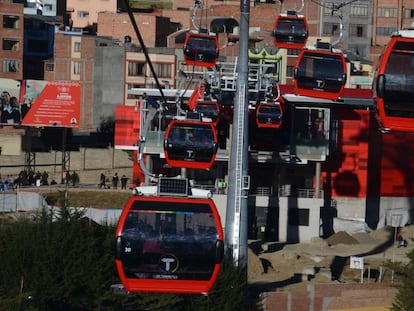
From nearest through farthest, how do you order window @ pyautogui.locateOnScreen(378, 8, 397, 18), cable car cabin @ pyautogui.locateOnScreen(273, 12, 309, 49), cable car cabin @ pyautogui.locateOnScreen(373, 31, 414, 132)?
cable car cabin @ pyautogui.locateOnScreen(373, 31, 414, 132) → cable car cabin @ pyautogui.locateOnScreen(273, 12, 309, 49) → window @ pyautogui.locateOnScreen(378, 8, 397, 18)

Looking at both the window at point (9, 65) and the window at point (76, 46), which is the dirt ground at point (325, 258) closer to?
the window at point (76, 46)

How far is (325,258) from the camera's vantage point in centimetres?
5228

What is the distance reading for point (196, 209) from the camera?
18.8 m

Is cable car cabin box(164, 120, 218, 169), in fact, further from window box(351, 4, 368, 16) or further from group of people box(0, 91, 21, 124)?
window box(351, 4, 368, 16)

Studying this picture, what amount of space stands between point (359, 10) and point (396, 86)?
270 feet

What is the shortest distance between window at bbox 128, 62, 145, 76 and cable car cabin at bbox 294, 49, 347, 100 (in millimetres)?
59222

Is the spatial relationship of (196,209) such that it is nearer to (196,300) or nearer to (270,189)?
(196,300)

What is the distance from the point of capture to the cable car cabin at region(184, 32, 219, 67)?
44.5 m

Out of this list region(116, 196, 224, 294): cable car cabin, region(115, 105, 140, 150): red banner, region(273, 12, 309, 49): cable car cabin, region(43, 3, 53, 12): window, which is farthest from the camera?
region(43, 3, 53, 12): window

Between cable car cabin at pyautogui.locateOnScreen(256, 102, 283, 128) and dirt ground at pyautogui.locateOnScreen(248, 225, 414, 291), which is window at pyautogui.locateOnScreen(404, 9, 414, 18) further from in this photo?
cable car cabin at pyautogui.locateOnScreen(256, 102, 283, 128)

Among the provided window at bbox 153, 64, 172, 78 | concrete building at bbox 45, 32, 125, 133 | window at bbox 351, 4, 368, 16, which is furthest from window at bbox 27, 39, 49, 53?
window at bbox 351, 4, 368, 16

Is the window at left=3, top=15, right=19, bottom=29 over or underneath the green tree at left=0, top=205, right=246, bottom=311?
over

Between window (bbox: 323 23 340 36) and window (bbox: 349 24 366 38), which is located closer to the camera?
window (bbox: 323 23 340 36)

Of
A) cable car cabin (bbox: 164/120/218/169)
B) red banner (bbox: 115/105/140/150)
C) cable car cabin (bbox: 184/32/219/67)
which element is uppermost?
cable car cabin (bbox: 184/32/219/67)
